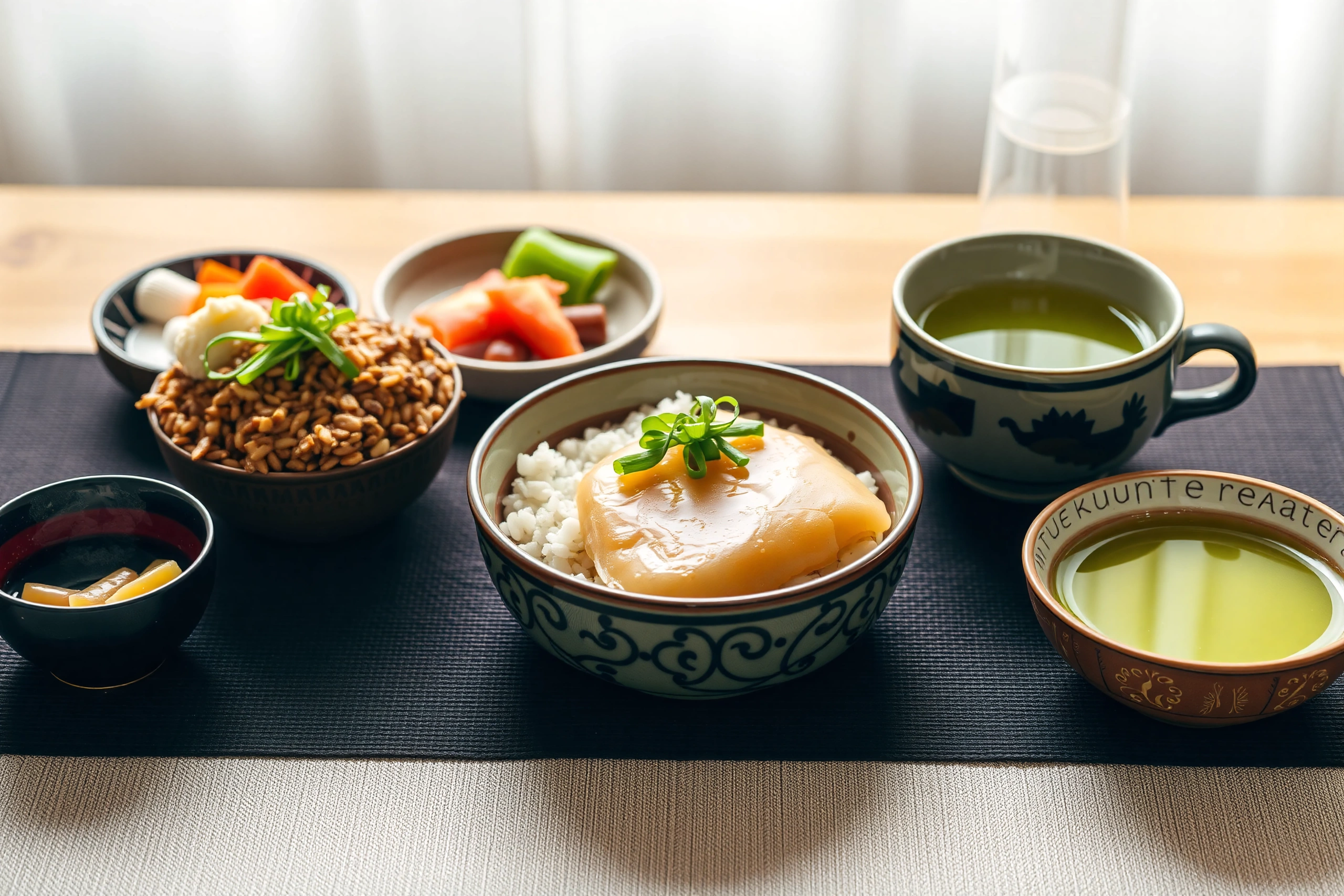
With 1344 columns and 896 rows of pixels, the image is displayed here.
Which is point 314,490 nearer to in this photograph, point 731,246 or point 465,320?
point 465,320

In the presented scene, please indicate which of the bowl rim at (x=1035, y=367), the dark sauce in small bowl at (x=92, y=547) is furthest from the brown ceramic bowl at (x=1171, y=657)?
the dark sauce in small bowl at (x=92, y=547)

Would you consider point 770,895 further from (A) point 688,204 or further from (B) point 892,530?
(A) point 688,204

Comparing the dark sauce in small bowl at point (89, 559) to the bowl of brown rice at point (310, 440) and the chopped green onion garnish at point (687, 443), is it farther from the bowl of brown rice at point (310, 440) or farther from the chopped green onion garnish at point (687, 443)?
the chopped green onion garnish at point (687, 443)

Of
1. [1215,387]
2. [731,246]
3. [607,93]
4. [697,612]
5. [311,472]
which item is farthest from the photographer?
[607,93]

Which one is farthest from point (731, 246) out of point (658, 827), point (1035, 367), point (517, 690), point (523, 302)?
point (658, 827)

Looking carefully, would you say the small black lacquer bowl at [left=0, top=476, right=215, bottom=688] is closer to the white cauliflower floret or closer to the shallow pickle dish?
the white cauliflower floret

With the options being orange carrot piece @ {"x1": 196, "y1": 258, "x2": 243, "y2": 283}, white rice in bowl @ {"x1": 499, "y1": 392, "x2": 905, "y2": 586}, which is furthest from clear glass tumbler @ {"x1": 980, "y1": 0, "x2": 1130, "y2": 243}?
orange carrot piece @ {"x1": 196, "y1": 258, "x2": 243, "y2": 283}

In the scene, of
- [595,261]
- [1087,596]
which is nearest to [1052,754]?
[1087,596]
